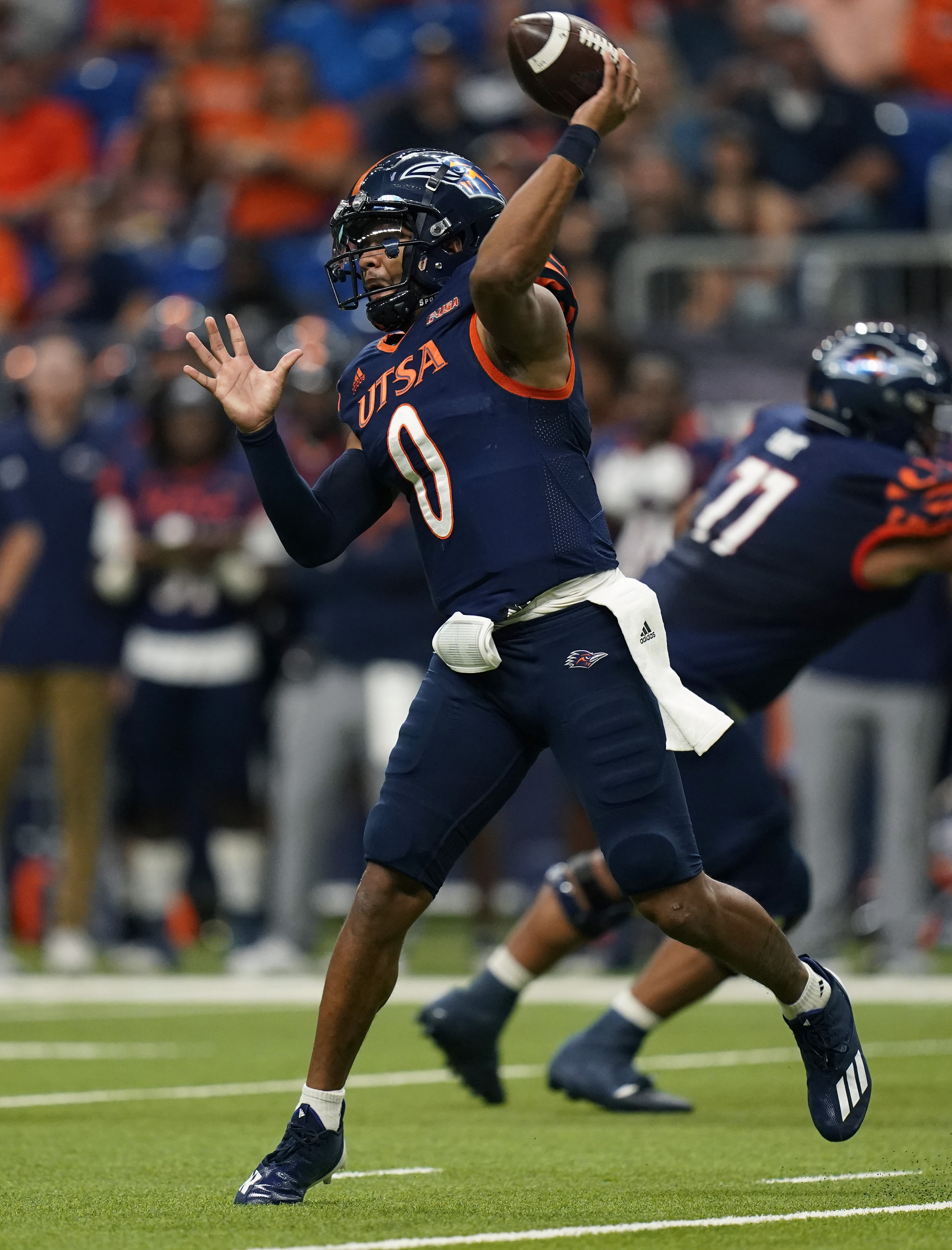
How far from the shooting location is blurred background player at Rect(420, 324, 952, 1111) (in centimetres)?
538

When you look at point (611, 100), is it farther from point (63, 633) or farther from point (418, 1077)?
point (63, 633)

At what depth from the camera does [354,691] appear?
30.3ft

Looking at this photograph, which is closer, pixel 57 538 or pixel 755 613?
pixel 755 613

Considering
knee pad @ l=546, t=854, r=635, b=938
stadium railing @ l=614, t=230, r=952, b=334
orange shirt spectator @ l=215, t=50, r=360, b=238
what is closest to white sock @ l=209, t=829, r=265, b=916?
stadium railing @ l=614, t=230, r=952, b=334

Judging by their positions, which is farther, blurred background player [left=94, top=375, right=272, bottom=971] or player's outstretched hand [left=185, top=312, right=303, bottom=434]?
blurred background player [left=94, top=375, right=272, bottom=971]

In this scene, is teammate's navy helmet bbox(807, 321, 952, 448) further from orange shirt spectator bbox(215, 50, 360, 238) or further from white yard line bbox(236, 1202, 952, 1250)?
orange shirt spectator bbox(215, 50, 360, 238)

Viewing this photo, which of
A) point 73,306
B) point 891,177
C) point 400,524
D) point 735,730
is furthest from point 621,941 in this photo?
point 73,306

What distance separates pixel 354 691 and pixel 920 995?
2.75 m

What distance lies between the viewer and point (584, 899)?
559 cm

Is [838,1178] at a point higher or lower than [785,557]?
lower

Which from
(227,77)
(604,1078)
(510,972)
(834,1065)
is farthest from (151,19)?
(834,1065)

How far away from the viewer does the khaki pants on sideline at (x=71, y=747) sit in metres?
9.29

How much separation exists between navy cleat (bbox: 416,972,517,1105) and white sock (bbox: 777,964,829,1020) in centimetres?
126

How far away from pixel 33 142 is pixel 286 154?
234cm
